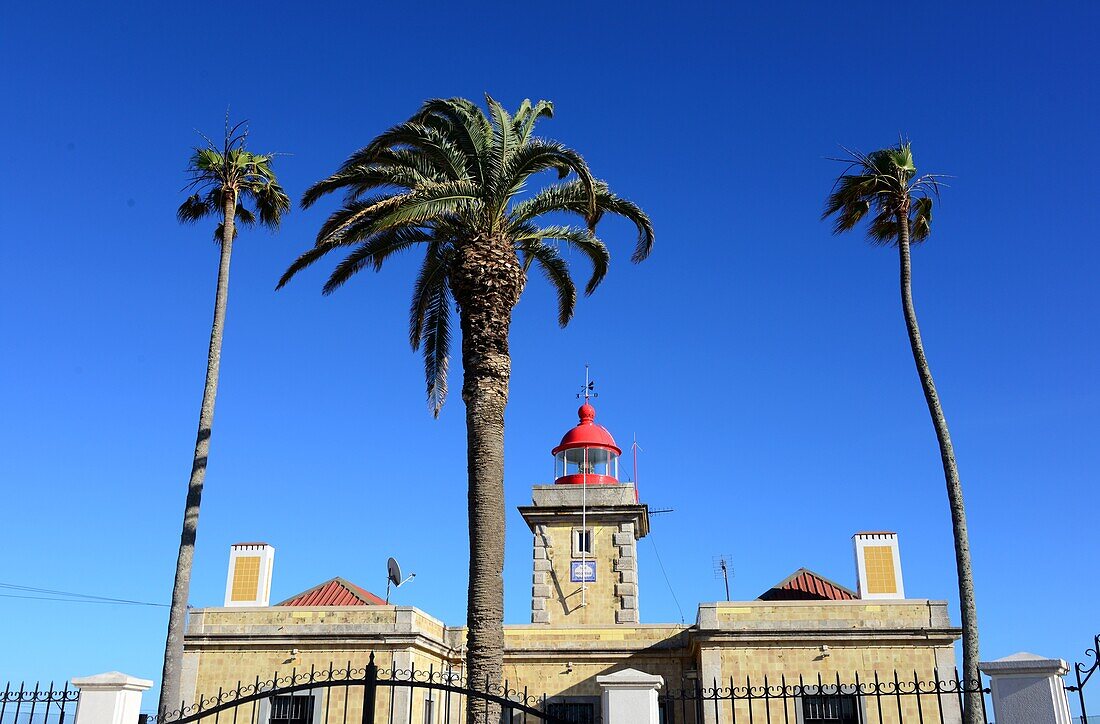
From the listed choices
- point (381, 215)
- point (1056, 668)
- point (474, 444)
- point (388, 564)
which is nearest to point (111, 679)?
point (474, 444)

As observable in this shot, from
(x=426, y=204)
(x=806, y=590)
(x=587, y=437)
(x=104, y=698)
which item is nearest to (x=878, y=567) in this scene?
(x=806, y=590)

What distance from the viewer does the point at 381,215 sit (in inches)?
546

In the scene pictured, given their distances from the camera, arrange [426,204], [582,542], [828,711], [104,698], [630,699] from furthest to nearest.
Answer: [582,542] → [828,711] → [426,204] → [104,698] → [630,699]

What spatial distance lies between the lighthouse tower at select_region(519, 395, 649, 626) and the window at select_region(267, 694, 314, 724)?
687 centimetres

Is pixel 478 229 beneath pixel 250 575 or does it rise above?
above

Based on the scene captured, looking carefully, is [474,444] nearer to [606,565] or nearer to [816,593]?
[606,565]

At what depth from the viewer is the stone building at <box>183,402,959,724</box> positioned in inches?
793

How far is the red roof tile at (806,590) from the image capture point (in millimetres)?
25188

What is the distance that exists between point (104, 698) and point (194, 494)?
24.6 feet

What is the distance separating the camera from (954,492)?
16.7 meters

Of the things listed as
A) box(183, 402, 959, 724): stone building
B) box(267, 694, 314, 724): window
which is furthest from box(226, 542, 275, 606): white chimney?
box(267, 694, 314, 724): window

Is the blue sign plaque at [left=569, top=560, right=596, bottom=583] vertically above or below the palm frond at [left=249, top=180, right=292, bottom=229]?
below

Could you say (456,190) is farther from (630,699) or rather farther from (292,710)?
(292,710)

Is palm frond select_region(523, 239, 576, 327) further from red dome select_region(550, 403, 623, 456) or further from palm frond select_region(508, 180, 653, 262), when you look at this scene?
red dome select_region(550, 403, 623, 456)
